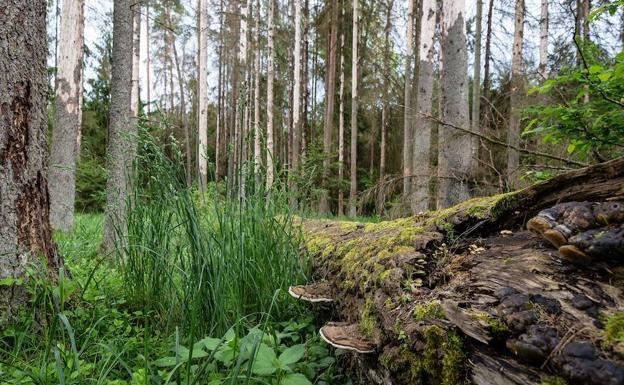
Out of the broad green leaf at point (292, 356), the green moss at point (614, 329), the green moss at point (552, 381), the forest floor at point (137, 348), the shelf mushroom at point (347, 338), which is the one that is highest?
the green moss at point (614, 329)

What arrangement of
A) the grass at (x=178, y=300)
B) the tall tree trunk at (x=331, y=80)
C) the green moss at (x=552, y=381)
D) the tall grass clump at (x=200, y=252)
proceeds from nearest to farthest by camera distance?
the green moss at (x=552, y=381) → the grass at (x=178, y=300) → the tall grass clump at (x=200, y=252) → the tall tree trunk at (x=331, y=80)

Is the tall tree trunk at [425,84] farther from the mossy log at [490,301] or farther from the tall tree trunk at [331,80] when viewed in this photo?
the mossy log at [490,301]

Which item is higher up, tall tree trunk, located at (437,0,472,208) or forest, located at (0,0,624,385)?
tall tree trunk, located at (437,0,472,208)

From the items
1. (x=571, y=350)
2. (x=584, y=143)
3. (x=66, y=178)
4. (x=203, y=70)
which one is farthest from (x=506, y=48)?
(x=571, y=350)

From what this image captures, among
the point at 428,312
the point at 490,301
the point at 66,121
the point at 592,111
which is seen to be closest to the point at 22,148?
the point at 428,312

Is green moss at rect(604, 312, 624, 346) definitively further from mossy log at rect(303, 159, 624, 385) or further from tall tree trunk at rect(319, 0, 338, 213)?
tall tree trunk at rect(319, 0, 338, 213)

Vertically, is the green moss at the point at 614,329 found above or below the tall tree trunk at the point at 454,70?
A: below

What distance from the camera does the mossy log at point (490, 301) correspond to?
2.77 ft

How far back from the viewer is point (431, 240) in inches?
63.6

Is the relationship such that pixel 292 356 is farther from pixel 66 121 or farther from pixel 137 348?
pixel 66 121

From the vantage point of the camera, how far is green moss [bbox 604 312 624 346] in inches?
31.0

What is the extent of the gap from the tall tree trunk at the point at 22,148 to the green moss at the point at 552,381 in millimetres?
2235

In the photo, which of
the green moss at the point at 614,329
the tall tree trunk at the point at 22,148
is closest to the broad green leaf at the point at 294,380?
the green moss at the point at 614,329

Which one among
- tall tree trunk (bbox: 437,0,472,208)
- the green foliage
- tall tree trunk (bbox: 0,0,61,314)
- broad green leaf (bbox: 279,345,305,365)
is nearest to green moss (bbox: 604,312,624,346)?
broad green leaf (bbox: 279,345,305,365)
